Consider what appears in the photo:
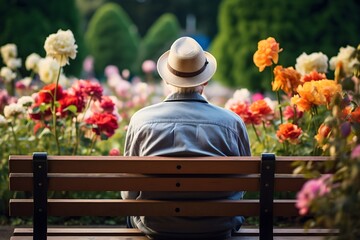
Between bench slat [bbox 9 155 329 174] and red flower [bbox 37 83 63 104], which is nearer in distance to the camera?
bench slat [bbox 9 155 329 174]

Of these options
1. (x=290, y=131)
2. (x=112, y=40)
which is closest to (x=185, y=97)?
(x=290, y=131)

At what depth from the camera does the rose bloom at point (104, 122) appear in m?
4.87

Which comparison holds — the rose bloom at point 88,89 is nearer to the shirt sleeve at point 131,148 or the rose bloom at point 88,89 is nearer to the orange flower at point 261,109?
the orange flower at point 261,109

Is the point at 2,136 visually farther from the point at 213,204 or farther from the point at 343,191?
the point at 343,191

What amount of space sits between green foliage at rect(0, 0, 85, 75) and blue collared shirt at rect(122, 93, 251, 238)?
8.58 meters

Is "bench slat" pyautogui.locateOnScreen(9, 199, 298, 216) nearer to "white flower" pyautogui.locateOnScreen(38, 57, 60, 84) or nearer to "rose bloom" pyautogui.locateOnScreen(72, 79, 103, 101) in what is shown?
"rose bloom" pyautogui.locateOnScreen(72, 79, 103, 101)

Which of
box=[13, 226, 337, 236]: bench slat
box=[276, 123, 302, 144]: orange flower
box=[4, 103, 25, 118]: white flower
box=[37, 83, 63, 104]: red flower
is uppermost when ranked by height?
box=[37, 83, 63, 104]: red flower

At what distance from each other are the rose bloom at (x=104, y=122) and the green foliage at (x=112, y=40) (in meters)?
16.1

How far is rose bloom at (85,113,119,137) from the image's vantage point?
487 cm

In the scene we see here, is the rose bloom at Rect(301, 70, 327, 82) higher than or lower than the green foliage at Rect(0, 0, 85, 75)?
lower

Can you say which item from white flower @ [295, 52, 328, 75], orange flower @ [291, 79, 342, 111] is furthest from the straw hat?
white flower @ [295, 52, 328, 75]

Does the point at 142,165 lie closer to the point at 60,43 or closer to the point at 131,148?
the point at 131,148

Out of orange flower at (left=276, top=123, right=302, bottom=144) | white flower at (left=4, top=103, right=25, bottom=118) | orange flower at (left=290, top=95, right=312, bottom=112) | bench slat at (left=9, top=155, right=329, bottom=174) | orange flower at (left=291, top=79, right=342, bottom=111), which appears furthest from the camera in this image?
white flower at (left=4, top=103, right=25, bottom=118)

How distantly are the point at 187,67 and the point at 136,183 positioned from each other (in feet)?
2.15
